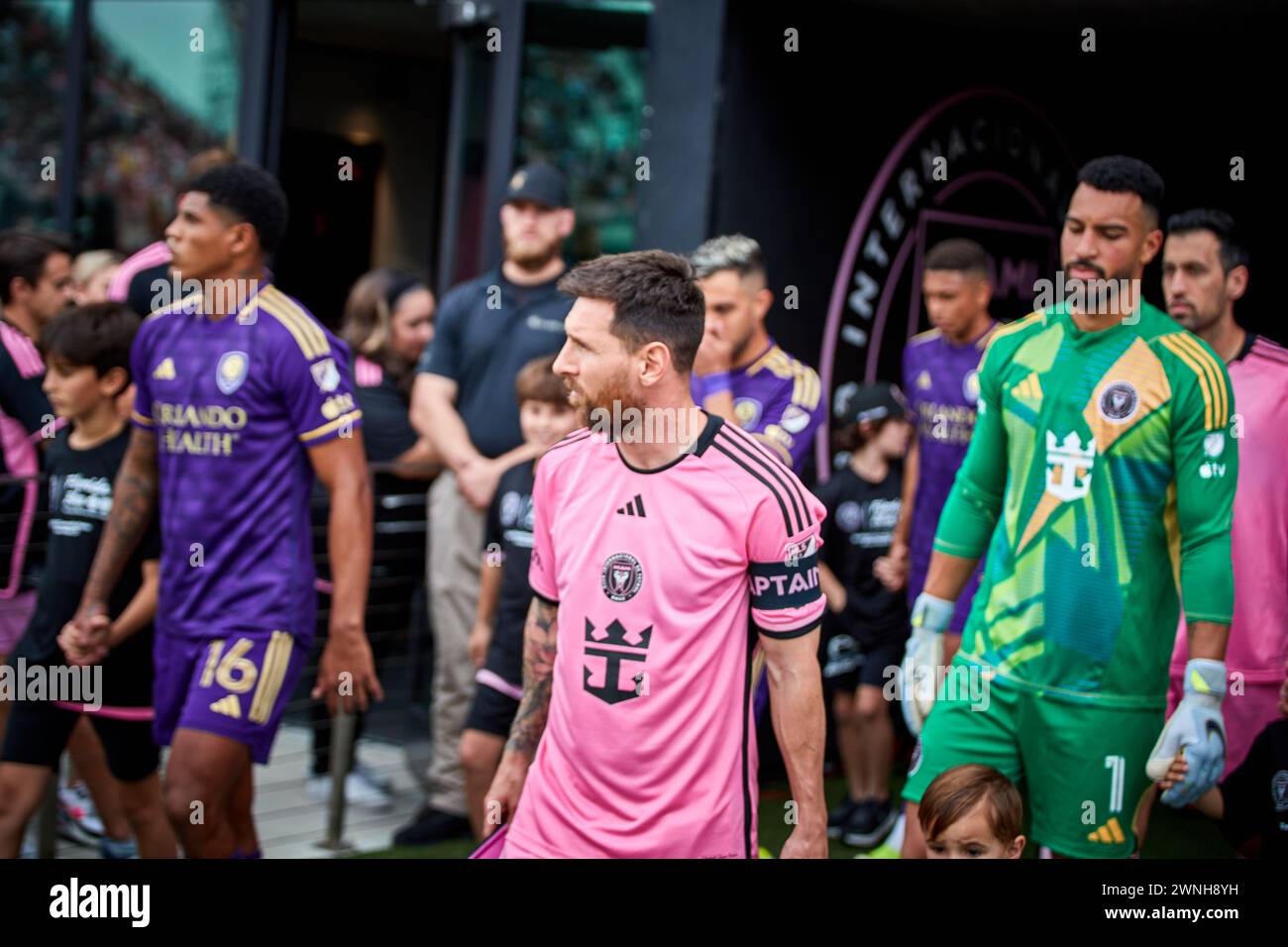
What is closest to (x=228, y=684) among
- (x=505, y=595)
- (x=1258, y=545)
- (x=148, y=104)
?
(x=505, y=595)

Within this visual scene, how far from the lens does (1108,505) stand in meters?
3.80

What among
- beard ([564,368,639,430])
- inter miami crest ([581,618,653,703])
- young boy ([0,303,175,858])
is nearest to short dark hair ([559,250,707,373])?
beard ([564,368,639,430])

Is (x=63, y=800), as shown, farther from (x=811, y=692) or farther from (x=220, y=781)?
(x=811, y=692)

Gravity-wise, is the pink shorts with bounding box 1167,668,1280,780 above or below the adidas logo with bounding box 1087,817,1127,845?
above

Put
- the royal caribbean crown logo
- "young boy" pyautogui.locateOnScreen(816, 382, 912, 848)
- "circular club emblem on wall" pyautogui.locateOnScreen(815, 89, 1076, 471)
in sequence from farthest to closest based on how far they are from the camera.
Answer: "circular club emblem on wall" pyautogui.locateOnScreen(815, 89, 1076, 471) < "young boy" pyautogui.locateOnScreen(816, 382, 912, 848) < the royal caribbean crown logo

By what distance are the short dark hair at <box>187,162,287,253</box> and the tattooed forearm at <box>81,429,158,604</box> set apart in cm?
73

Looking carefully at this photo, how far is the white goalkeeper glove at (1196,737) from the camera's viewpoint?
3666 mm

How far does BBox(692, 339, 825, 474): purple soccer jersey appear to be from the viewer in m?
4.87

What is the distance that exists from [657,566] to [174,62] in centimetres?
737

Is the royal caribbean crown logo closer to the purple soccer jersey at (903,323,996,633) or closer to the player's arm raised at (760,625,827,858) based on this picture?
the player's arm raised at (760,625,827,858)

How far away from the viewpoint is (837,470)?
21.7ft

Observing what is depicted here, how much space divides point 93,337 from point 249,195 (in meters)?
0.73

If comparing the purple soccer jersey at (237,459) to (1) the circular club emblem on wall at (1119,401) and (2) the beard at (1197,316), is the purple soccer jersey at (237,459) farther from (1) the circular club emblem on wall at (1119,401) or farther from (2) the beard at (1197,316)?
(2) the beard at (1197,316)

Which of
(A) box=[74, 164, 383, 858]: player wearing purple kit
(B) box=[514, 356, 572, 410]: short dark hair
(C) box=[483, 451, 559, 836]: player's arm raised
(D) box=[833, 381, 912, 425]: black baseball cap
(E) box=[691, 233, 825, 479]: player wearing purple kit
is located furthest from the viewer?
(D) box=[833, 381, 912, 425]: black baseball cap
